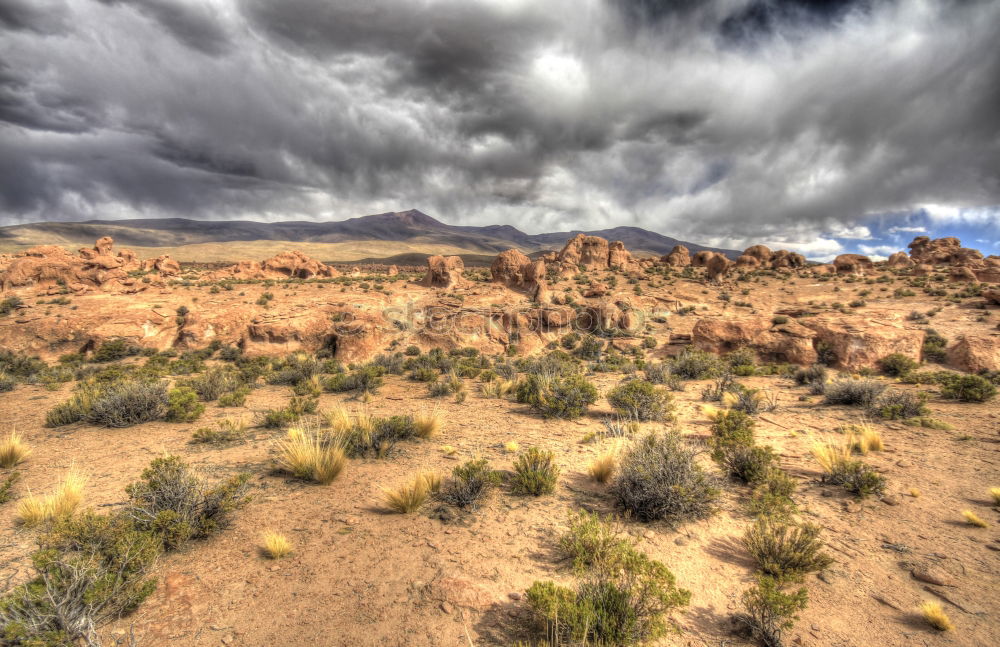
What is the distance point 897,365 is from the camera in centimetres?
1104

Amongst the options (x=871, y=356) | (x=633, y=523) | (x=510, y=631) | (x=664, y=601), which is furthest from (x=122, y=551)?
(x=871, y=356)

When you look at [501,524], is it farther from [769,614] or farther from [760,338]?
[760,338]

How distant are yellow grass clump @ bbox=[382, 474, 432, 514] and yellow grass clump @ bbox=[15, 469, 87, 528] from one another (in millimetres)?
3316

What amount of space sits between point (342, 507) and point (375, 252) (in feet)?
516

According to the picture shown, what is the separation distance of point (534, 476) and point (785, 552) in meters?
2.75

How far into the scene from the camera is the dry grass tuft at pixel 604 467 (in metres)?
5.14

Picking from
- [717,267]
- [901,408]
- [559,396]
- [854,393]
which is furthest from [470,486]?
[717,267]

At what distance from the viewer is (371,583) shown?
3.31 m

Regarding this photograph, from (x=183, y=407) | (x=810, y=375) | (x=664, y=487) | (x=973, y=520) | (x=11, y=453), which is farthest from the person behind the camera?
(x=810, y=375)

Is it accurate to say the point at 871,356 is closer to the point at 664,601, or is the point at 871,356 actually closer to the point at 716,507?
the point at 716,507

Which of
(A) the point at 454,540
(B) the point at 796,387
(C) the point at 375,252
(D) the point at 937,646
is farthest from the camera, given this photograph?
(C) the point at 375,252

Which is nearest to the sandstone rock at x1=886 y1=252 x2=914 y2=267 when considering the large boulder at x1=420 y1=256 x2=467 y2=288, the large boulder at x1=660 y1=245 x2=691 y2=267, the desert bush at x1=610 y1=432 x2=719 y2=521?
the large boulder at x1=660 y1=245 x2=691 y2=267

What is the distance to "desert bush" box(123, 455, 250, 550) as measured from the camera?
12.1 feet

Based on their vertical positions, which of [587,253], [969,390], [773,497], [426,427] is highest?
[587,253]
